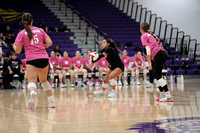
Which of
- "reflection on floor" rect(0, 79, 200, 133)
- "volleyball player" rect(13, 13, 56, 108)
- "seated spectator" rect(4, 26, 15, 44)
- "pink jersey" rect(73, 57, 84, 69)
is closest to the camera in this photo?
"reflection on floor" rect(0, 79, 200, 133)

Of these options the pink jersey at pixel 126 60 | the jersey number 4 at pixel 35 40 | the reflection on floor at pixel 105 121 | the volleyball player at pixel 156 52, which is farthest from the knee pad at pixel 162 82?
the pink jersey at pixel 126 60

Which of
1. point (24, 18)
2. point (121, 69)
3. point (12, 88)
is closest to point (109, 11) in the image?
point (12, 88)

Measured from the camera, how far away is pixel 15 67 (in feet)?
39.1

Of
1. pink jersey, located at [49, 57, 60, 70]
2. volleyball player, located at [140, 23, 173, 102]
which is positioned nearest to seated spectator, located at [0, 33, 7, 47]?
pink jersey, located at [49, 57, 60, 70]

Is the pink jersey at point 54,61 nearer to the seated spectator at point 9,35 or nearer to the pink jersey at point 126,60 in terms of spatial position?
the pink jersey at point 126,60

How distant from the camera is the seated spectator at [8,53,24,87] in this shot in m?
11.8

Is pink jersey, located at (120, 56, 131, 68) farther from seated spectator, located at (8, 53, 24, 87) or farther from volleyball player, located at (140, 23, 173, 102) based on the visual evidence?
volleyball player, located at (140, 23, 173, 102)

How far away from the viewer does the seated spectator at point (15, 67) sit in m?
11.8

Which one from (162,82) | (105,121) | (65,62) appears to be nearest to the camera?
(105,121)

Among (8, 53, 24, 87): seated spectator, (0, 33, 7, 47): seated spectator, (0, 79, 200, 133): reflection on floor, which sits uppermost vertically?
(0, 33, 7, 47): seated spectator

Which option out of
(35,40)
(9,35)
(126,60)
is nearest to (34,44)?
(35,40)

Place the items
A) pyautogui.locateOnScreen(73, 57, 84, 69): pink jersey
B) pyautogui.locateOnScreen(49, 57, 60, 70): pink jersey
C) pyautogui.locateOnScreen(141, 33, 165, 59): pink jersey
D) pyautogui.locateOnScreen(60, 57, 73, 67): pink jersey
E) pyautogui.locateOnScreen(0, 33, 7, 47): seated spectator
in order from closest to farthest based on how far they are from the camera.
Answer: pyautogui.locateOnScreen(141, 33, 165, 59): pink jersey → pyautogui.locateOnScreen(49, 57, 60, 70): pink jersey → pyautogui.locateOnScreen(60, 57, 73, 67): pink jersey → pyautogui.locateOnScreen(73, 57, 84, 69): pink jersey → pyautogui.locateOnScreen(0, 33, 7, 47): seated spectator

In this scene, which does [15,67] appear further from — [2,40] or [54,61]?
[2,40]

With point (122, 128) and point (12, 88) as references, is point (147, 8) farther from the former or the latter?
point (122, 128)
